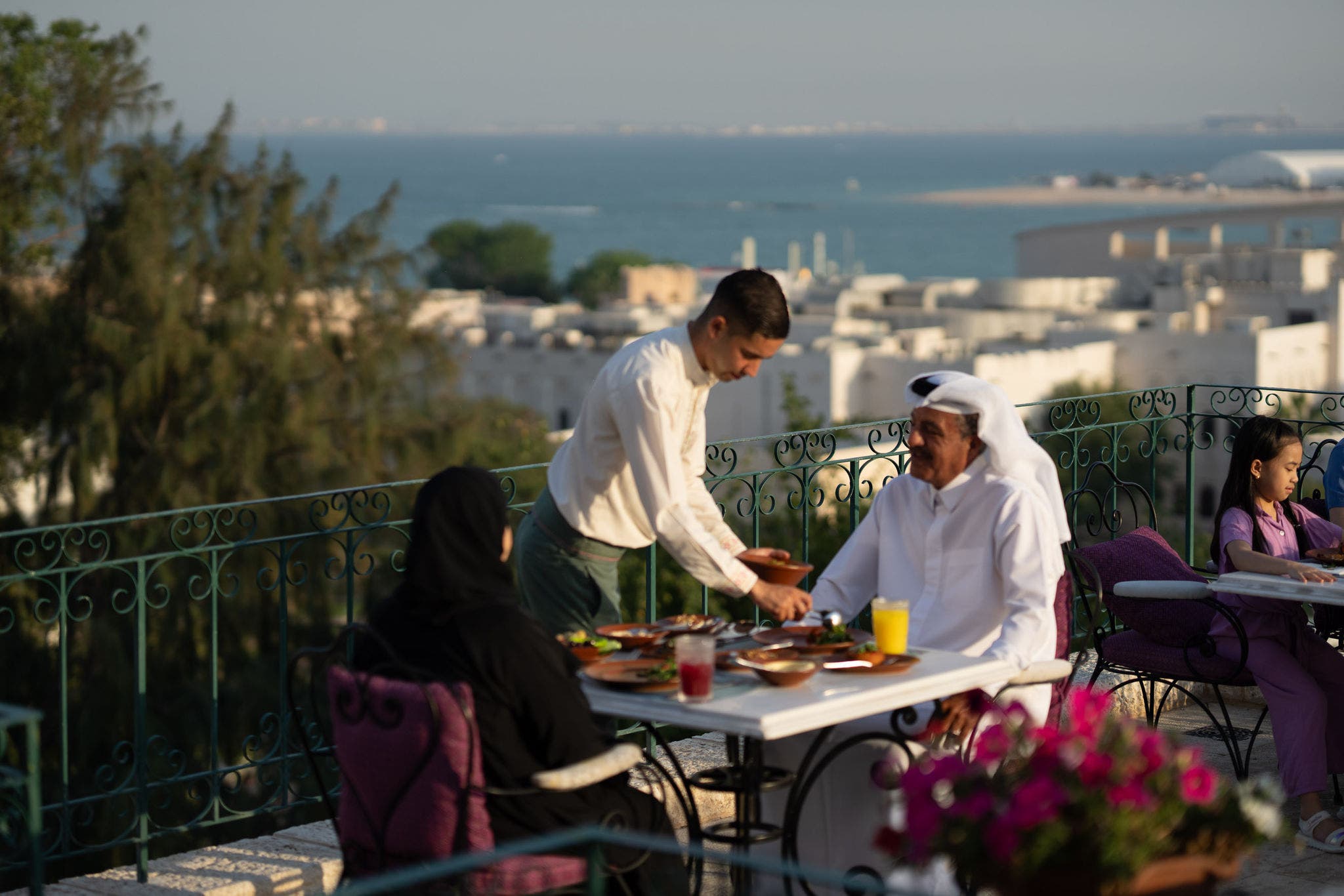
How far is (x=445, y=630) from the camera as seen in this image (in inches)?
121

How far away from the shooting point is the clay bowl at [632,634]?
3736 mm

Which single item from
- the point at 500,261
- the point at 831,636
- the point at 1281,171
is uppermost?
the point at 1281,171

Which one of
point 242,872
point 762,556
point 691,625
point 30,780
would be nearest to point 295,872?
point 242,872

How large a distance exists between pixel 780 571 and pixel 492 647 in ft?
3.17

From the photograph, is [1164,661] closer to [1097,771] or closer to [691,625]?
[691,625]

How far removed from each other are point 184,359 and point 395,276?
3.46m

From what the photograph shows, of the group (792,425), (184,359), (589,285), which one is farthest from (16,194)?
(589,285)

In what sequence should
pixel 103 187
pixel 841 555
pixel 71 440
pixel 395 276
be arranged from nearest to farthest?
pixel 841 555 < pixel 71 440 < pixel 103 187 < pixel 395 276

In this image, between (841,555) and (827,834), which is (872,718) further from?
(841,555)

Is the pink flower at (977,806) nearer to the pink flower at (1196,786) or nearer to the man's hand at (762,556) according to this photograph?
the pink flower at (1196,786)

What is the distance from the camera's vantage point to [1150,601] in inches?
195

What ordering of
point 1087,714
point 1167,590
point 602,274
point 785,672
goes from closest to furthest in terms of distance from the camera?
1. point 1087,714
2. point 785,672
3. point 1167,590
4. point 602,274

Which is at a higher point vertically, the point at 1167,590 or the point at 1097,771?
the point at 1097,771

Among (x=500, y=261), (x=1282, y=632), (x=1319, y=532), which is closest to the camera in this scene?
(x=1282, y=632)
